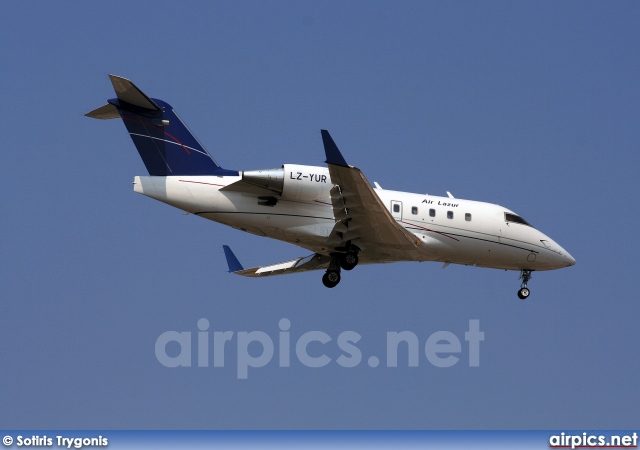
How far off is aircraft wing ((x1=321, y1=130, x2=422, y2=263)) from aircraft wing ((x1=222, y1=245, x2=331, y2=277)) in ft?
7.19

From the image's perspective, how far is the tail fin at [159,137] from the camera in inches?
1195

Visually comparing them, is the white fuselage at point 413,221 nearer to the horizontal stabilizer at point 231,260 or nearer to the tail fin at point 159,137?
the tail fin at point 159,137

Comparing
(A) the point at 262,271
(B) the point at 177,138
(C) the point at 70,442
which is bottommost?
(C) the point at 70,442

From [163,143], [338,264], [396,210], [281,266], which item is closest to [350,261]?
[338,264]

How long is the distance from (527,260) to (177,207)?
11198mm

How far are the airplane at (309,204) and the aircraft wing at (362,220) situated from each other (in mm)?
29

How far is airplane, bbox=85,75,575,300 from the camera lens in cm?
3009

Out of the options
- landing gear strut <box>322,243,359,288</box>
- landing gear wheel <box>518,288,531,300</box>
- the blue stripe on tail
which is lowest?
landing gear wheel <box>518,288,531,300</box>

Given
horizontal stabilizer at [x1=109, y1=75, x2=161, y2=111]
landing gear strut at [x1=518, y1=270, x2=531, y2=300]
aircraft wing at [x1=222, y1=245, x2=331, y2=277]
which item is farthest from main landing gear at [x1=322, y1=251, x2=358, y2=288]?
horizontal stabilizer at [x1=109, y1=75, x2=161, y2=111]

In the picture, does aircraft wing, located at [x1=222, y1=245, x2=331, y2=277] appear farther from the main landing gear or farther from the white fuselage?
the white fuselage

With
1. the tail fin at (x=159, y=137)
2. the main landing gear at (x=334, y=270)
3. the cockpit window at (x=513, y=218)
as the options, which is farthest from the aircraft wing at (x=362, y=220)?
the tail fin at (x=159, y=137)

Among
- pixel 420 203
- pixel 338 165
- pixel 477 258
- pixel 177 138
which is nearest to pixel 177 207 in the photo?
pixel 177 138

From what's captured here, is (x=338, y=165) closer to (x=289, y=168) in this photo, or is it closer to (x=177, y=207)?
(x=289, y=168)

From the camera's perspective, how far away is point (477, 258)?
33000 mm
